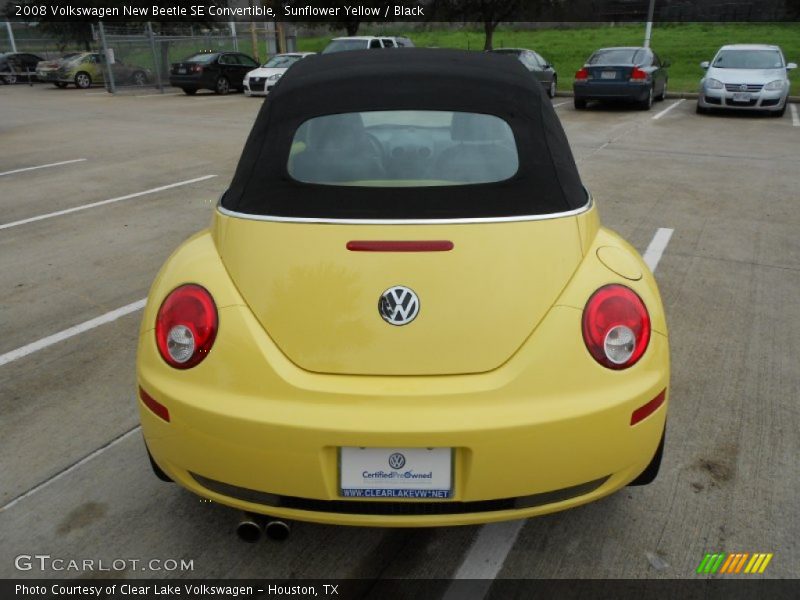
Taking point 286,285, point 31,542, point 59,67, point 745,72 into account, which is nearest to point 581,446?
point 286,285

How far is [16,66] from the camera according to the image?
3048cm

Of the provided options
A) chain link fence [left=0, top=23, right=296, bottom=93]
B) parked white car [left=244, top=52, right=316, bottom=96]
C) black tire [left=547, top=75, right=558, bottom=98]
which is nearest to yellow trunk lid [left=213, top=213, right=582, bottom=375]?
black tire [left=547, top=75, right=558, bottom=98]

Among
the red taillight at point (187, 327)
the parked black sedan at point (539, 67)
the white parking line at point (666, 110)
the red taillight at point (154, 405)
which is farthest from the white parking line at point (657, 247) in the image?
the parked black sedan at point (539, 67)

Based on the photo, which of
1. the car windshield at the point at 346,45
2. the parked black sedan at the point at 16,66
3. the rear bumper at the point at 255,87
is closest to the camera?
the car windshield at the point at 346,45

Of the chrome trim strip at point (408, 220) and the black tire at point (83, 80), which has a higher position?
the chrome trim strip at point (408, 220)

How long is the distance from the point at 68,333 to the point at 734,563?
3969 millimetres

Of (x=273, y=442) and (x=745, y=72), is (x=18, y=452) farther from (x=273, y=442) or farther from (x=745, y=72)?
(x=745, y=72)

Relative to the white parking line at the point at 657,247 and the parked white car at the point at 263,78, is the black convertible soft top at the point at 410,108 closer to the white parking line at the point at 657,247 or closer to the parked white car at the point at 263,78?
the white parking line at the point at 657,247

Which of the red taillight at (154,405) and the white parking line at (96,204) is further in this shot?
the white parking line at (96,204)

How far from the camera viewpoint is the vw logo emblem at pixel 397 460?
6.55 feet

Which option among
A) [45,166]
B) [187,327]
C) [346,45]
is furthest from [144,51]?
[187,327]

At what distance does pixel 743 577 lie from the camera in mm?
2373

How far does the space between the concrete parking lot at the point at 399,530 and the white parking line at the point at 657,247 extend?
56 mm

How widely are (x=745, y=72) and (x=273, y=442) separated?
1647 cm
